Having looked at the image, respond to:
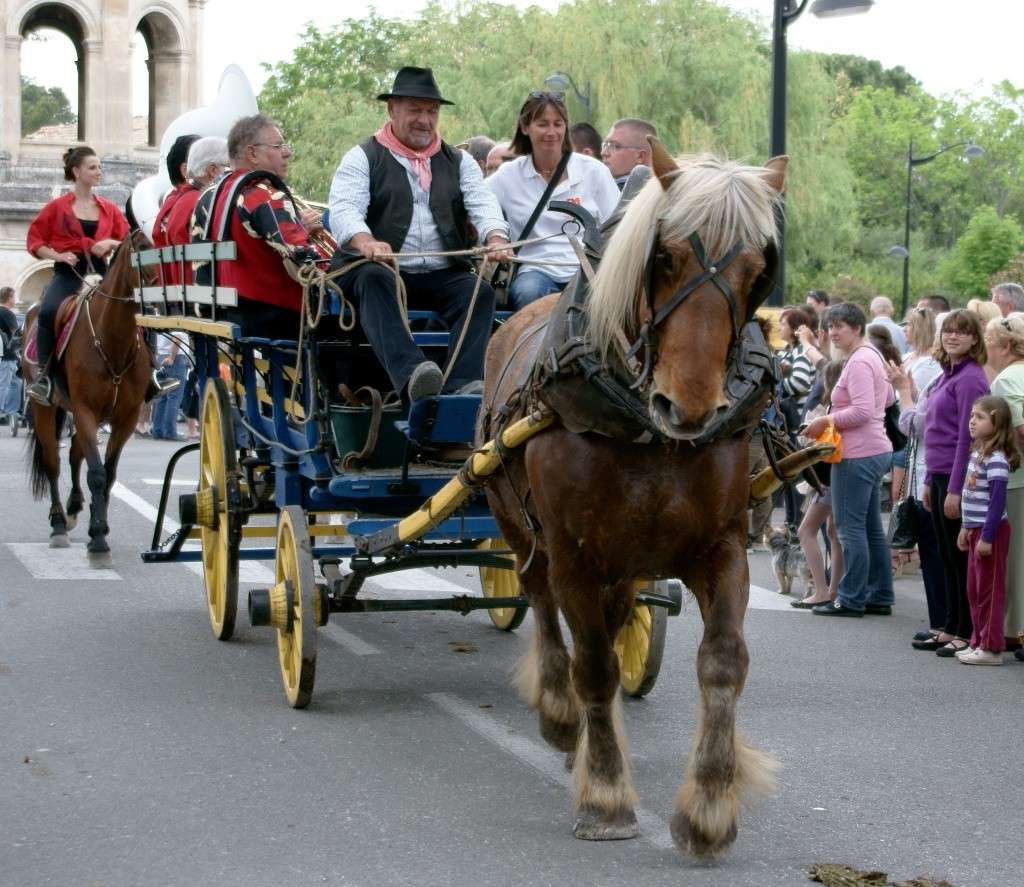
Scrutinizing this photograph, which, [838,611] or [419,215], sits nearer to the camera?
[419,215]

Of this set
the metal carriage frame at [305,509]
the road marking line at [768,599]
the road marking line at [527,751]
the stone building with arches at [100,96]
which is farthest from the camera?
the stone building with arches at [100,96]

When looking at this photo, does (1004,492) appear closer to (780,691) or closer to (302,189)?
(780,691)

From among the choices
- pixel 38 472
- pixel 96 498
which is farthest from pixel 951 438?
pixel 38 472

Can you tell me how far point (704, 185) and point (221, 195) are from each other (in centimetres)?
408

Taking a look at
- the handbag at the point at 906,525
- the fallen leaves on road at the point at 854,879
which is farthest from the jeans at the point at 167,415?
the fallen leaves on road at the point at 854,879

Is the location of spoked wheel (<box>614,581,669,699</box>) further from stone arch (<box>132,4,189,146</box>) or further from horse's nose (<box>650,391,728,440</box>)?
stone arch (<box>132,4,189,146</box>)

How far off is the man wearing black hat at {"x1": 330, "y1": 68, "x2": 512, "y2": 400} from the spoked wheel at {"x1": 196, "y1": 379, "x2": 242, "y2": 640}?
4.75 ft

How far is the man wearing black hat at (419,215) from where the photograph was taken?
7.64 meters

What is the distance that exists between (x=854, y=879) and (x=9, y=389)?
77.7ft

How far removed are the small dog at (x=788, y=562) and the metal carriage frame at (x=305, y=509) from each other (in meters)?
2.75

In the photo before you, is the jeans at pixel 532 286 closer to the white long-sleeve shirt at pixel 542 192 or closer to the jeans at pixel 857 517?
the white long-sleeve shirt at pixel 542 192

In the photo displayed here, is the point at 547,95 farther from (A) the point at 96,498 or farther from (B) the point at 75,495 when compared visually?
(B) the point at 75,495

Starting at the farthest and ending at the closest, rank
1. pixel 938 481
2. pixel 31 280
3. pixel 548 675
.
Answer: pixel 31 280, pixel 938 481, pixel 548 675

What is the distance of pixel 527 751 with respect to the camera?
6.79 meters
